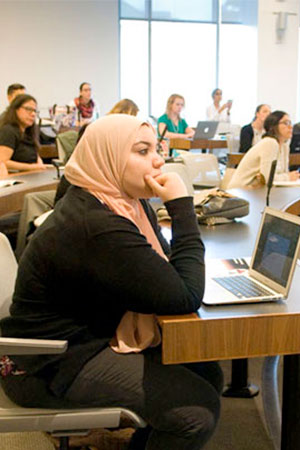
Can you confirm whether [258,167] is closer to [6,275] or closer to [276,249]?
[276,249]

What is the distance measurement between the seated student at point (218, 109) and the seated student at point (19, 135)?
5.89 m

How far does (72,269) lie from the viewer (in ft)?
4.21

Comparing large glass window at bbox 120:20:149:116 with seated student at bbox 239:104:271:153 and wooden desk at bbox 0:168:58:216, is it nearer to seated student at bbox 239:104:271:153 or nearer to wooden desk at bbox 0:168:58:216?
seated student at bbox 239:104:271:153

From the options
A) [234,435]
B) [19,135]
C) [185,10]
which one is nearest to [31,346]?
[234,435]

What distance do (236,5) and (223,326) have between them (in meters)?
10.4

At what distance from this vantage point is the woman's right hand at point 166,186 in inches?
55.1

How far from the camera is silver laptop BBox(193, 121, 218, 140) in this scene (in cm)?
696

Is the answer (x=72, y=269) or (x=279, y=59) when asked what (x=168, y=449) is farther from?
(x=279, y=59)

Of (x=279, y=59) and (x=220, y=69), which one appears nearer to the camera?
(x=279, y=59)

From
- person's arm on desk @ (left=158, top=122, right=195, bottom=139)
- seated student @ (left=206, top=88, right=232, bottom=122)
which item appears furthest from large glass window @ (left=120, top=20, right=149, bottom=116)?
person's arm on desk @ (left=158, top=122, right=195, bottom=139)

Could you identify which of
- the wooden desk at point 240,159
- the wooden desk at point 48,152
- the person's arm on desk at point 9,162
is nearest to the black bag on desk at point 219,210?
the person's arm on desk at point 9,162

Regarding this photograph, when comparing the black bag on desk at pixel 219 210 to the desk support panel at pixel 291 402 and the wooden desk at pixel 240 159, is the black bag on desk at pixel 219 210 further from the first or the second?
the wooden desk at pixel 240 159

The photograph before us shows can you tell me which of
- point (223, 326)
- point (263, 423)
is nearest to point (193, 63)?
point (263, 423)

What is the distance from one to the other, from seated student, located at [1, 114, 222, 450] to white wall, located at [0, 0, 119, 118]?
8.78m
